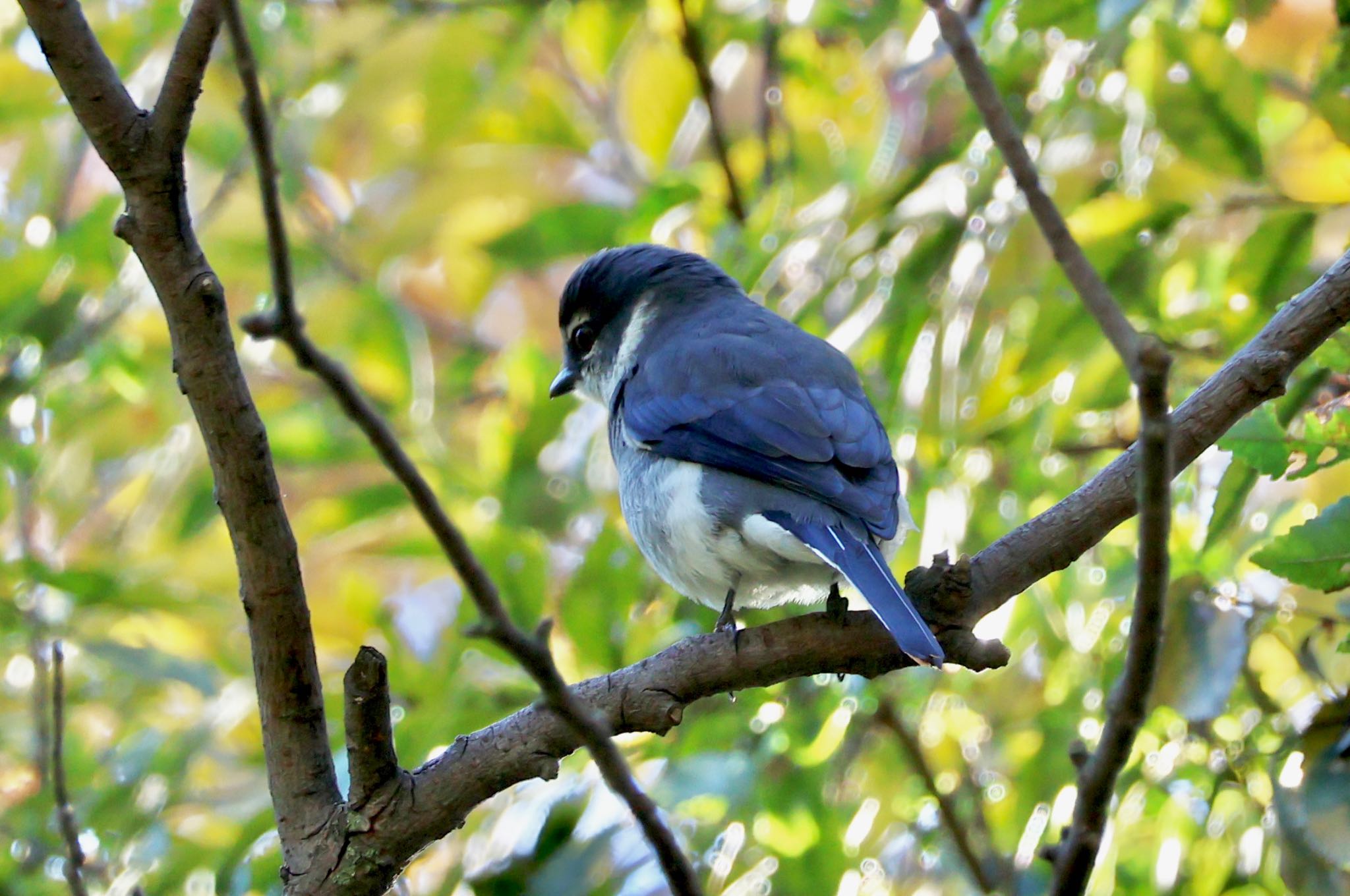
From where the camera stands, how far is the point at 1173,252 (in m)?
3.15

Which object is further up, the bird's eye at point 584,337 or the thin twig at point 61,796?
the bird's eye at point 584,337

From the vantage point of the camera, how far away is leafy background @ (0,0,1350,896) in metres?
2.54

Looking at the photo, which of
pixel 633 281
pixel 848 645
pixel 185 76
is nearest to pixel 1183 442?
pixel 848 645

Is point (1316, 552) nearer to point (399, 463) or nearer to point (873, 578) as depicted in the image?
point (873, 578)

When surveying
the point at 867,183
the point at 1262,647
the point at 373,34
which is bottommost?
the point at 1262,647

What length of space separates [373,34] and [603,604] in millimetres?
2223

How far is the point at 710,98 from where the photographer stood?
14.0ft

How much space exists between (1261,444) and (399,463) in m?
1.30

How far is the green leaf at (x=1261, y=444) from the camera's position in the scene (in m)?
1.92

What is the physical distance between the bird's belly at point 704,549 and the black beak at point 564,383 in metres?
0.73

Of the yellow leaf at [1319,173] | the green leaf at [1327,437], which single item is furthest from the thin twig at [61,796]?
the yellow leaf at [1319,173]

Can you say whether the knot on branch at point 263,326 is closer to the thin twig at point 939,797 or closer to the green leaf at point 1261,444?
the green leaf at point 1261,444

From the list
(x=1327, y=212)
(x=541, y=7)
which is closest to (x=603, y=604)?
(x=1327, y=212)

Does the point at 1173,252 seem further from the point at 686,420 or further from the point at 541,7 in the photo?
the point at 541,7
